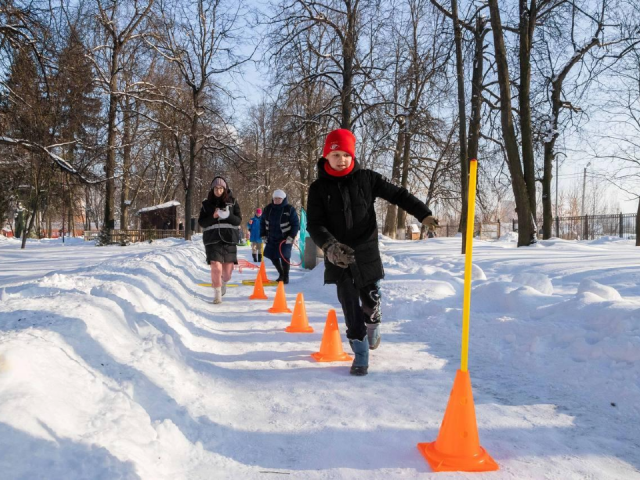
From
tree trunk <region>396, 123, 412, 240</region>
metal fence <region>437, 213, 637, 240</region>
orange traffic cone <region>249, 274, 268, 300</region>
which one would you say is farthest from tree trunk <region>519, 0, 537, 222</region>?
metal fence <region>437, 213, 637, 240</region>

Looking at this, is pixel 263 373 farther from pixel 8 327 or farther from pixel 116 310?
pixel 8 327

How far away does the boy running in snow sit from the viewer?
3.92m

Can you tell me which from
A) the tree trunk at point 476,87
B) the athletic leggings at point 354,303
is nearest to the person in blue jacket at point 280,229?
the athletic leggings at point 354,303

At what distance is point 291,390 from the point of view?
3605 mm

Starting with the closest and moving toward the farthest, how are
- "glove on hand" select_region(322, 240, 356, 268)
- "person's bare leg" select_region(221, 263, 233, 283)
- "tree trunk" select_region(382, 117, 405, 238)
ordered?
"glove on hand" select_region(322, 240, 356, 268)
"person's bare leg" select_region(221, 263, 233, 283)
"tree trunk" select_region(382, 117, 405, 238)

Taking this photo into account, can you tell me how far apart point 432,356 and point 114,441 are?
293 cm

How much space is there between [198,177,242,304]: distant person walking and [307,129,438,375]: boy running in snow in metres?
3.88

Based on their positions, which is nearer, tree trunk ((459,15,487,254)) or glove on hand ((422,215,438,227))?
glove on hand ((422,215,438,227))

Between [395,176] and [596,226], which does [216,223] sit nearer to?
[395,176]

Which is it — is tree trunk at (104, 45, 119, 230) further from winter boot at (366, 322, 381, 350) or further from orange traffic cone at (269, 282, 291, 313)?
winter boot at (366, 322, 381, 350)

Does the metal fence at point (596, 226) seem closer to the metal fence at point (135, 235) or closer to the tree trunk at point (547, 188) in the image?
the tree trunk at point (547, 188)

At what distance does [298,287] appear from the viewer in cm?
987

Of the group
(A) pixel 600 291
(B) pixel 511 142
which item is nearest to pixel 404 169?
(B) pixel 511 142

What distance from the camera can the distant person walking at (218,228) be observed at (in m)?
7.61
